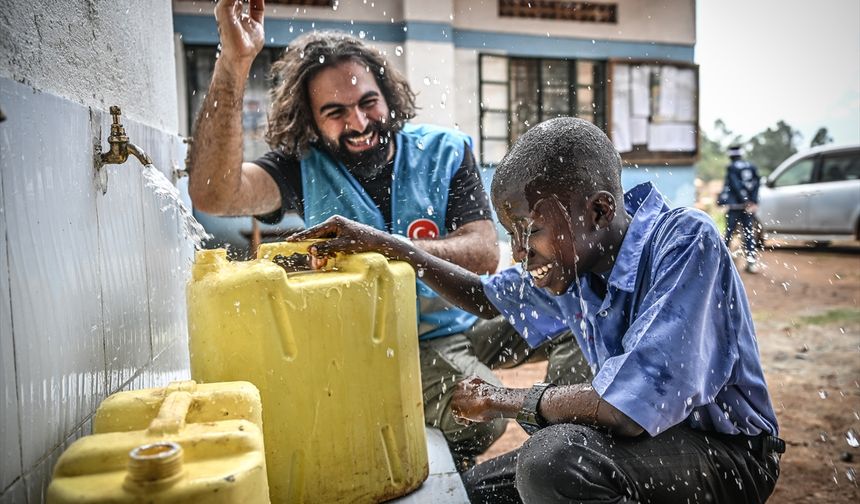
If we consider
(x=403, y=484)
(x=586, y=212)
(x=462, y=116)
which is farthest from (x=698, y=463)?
(x=462, y=116)

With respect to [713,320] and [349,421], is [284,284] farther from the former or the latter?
[713,320]

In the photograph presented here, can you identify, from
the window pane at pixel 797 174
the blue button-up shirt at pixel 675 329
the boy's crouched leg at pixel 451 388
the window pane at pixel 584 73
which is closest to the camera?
the blue button-up shirt at pixel 675 329

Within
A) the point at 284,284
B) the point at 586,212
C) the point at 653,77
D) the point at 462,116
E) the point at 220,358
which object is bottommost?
the point at 220,358

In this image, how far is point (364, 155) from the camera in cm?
309

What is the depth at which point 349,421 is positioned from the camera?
1883 mm

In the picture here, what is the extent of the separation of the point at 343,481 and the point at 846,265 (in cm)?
1065

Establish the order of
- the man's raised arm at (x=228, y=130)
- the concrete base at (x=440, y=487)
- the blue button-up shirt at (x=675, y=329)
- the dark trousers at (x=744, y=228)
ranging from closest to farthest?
the blue button-up shirt at (x=675, y=329), the concrete base at (x=440, y=487), the man's raised arm at (x=228, y=130), the dark trousers at (x=744, y=228)

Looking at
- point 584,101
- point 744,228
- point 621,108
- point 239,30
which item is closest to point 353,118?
point 239,30

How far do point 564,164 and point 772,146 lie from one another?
90.0 feet

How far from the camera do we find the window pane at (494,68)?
947cm

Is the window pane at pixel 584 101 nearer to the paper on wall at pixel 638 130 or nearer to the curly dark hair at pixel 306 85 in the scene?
the paper on wall at pixel 638 130

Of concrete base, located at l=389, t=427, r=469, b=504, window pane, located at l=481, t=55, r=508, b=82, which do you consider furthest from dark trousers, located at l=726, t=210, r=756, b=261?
concrete base, located at l=389, t=427, r=469, b=504

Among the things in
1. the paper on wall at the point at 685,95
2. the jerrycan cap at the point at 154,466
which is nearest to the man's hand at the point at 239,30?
the jerrycan cap at the point at 154,466

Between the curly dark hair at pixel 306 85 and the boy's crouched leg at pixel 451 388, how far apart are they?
112cm
